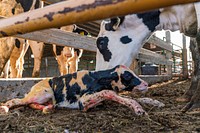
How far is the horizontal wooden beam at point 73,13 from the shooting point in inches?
25.7

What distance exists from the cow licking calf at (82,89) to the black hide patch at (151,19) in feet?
2.69

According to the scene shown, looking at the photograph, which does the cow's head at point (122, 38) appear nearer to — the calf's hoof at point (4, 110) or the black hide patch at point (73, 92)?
the black hide patch at point (73, 92)

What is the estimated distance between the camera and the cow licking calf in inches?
86.7

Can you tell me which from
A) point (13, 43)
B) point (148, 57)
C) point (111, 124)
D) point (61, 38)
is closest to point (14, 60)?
point (13, 43)

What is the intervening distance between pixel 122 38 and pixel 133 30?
0.20 metres

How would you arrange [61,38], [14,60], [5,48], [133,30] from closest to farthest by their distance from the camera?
[133,30]
[61,38]
[5,48]
[14,60]

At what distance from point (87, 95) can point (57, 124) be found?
1.92ft

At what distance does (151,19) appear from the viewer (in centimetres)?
304

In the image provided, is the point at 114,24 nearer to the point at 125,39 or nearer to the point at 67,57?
the point at 125,39

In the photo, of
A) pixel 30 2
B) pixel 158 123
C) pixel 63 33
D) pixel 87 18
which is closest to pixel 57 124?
pixel 158 123

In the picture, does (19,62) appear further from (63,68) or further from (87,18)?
Result: (87,18)

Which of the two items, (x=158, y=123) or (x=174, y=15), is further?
(x=174, y=15)

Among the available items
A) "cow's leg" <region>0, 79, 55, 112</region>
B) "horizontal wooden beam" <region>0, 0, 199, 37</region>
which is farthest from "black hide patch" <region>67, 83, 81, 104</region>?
"horizontal wooden beam" <region>0, 0, 199, 37</region>

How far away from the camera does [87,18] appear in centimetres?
72
